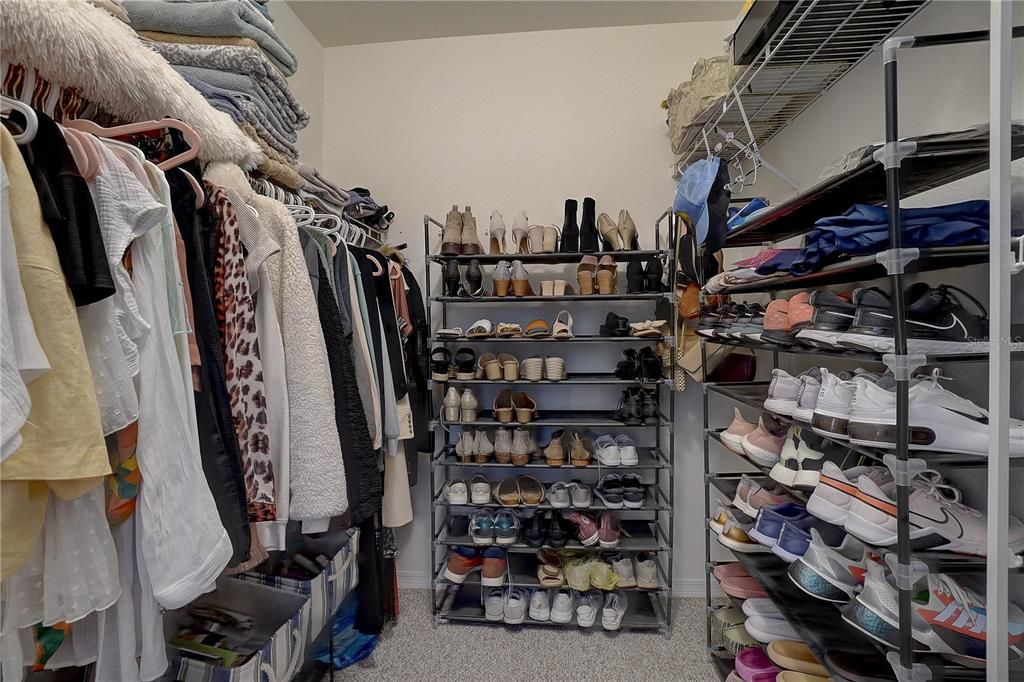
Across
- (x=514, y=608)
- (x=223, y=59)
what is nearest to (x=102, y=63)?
(x=223, y=59)

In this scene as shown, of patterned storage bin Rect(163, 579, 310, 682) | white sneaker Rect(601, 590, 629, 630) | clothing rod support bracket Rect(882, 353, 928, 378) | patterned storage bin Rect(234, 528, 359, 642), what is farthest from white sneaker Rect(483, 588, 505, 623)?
clothing rod support bracket Rect(882, 353, 928, 378)

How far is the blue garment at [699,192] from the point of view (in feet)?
4.84

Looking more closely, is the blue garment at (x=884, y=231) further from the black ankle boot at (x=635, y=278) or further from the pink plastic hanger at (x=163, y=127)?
the pink plastic hanger at (x=163, y=127)

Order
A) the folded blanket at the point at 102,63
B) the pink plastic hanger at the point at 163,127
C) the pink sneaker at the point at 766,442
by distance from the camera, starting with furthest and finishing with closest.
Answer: the pink sneaker at the point at 766,442, the pink plastic hanger at the point at 163,127, the folded blanket at the point at 102,63

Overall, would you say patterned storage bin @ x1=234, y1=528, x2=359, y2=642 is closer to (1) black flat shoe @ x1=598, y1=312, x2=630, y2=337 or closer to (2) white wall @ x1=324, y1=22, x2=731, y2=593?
(2) white wall @ x1=324, y1=22, x2=731, y2=593

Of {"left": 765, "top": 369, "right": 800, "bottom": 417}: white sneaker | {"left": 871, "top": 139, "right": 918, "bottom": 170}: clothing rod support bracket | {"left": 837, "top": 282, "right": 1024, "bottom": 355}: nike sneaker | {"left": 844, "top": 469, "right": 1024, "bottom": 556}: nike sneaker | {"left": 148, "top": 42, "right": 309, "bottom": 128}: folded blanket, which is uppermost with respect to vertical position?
{"left": 148, "top": 42, "right": 309, "bottom": 128}: folded blanket

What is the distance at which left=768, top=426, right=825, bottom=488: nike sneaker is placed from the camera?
1.23m

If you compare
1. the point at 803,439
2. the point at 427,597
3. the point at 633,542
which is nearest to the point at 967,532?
the point at 803,439

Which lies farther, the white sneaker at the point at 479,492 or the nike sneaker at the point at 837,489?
the white sneaker at the point at 479,492

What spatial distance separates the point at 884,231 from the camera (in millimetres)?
990

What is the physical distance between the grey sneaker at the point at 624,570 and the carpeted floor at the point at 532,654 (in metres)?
0.21

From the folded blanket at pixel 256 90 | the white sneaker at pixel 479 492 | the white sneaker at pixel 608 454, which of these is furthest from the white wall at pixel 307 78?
the white sneaker at pixel 608 454

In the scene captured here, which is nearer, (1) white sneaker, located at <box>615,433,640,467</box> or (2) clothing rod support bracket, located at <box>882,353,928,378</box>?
(2) clothing rod support bracket, located at <box>882,353,928,378</box>

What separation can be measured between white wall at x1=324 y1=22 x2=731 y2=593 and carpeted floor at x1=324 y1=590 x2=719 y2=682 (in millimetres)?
390
